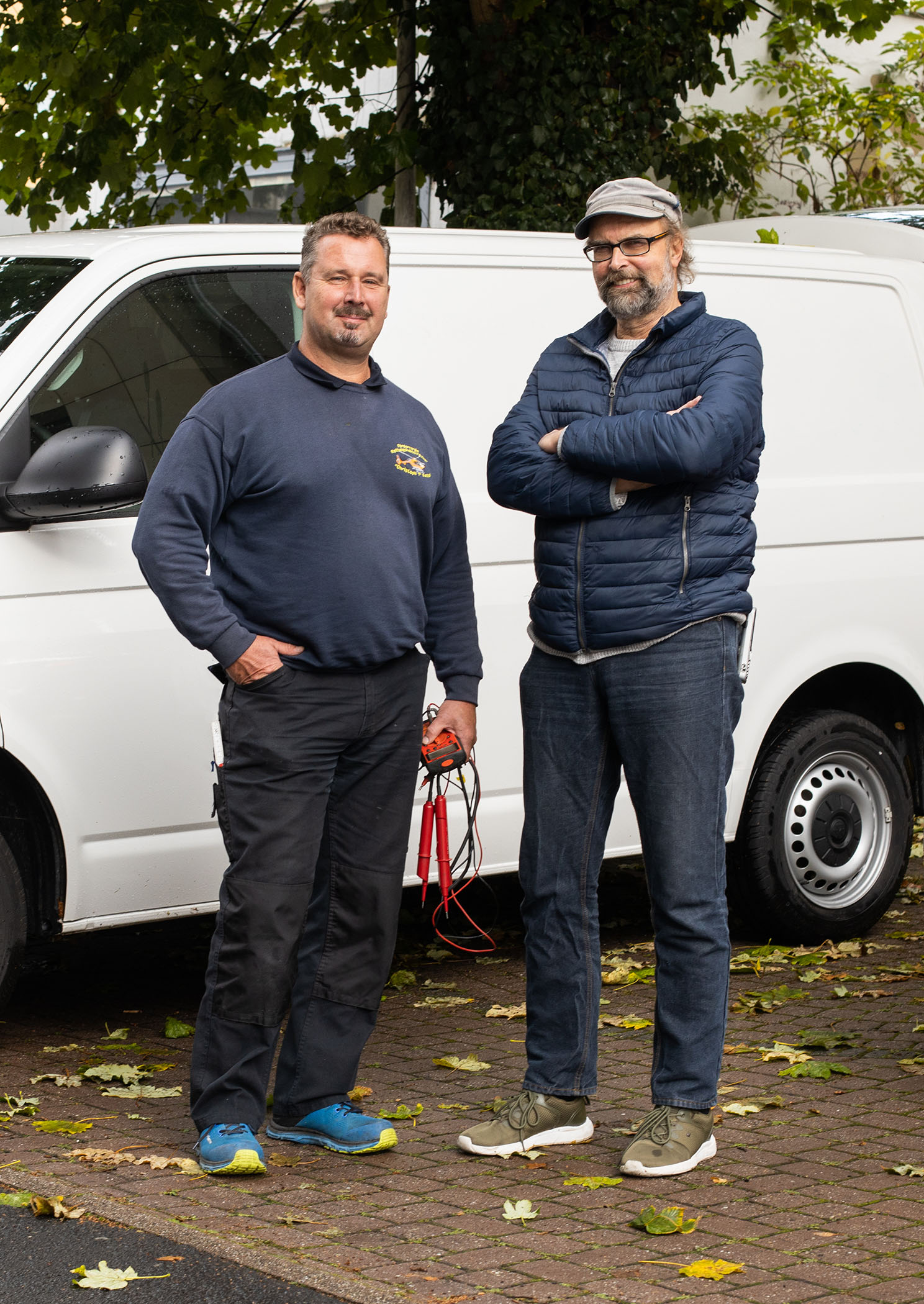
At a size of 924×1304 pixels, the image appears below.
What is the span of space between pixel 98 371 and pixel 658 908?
209 centimetres

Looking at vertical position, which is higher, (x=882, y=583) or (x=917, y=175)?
(x=917, y=175)

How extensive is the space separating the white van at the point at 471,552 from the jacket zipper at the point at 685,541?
1421 mm

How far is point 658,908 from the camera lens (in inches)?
165

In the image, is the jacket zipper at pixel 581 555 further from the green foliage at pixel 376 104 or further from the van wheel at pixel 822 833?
the green foliage at pixel 376 104

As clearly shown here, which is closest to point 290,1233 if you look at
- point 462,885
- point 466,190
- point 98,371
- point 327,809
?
point 327,809

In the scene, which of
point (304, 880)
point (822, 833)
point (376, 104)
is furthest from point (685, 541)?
point (376, 104)

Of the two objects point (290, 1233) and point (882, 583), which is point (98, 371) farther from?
point (882, 583)

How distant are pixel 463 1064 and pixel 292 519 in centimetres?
179

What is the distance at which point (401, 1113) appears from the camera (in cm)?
462

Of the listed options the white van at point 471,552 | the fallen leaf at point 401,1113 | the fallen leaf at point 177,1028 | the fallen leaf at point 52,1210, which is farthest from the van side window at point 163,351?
the fallen leaf at point 52,1210

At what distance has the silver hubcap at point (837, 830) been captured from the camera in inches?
249

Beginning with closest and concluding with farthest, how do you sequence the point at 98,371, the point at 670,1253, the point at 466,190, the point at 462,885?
the point at 670,1253 < the point at 98,371 < the point at 462,885 < the point at 466,190

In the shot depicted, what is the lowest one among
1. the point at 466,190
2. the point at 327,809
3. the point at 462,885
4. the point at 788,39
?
the point at 462,885

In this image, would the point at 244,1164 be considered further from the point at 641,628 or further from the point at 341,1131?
the point at 641,628
